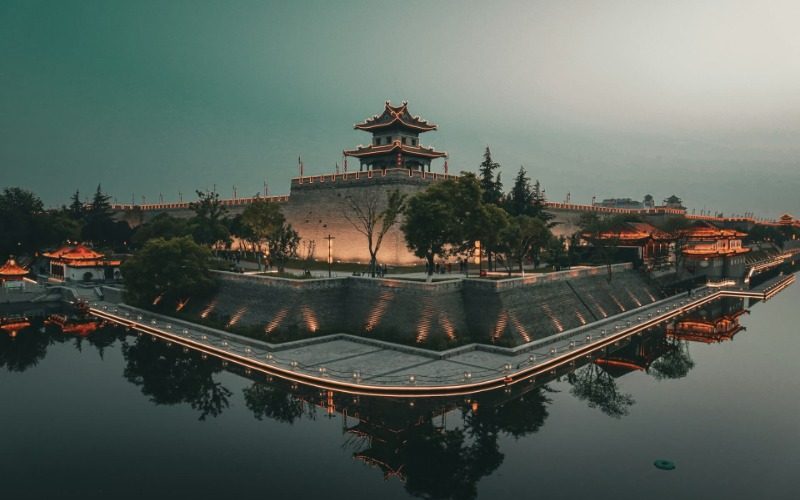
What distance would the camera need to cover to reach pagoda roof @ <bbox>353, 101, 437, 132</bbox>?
49969mm

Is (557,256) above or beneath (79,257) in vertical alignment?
beneath

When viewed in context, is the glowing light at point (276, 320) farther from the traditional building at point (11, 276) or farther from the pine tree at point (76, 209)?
the pine tree at point (76, 209)

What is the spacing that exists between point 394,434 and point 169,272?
79.1 ft

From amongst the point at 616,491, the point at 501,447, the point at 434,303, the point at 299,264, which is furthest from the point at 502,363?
the point at 299,264

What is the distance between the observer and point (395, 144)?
48.8 meters

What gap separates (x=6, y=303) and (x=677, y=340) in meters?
51.8

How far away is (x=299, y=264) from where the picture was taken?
50.1 m

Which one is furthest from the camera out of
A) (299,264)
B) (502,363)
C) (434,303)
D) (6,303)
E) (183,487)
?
(299,264)

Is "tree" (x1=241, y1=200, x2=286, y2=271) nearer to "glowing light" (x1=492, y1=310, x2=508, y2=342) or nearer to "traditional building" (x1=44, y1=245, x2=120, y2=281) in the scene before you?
"glowing light" (x1=492, y1=310, x2=508, y2=342)

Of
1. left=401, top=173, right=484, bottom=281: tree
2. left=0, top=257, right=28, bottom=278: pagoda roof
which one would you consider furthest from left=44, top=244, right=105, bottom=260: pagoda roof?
left=401, top=173, right=484, bottom=281: tree

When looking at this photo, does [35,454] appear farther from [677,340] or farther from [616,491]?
[677,340]

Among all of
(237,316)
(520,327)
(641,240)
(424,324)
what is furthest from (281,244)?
(641,240)

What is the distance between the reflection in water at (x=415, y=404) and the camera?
1541 cm

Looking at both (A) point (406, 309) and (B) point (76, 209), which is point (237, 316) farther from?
(B) point (76, 209)
